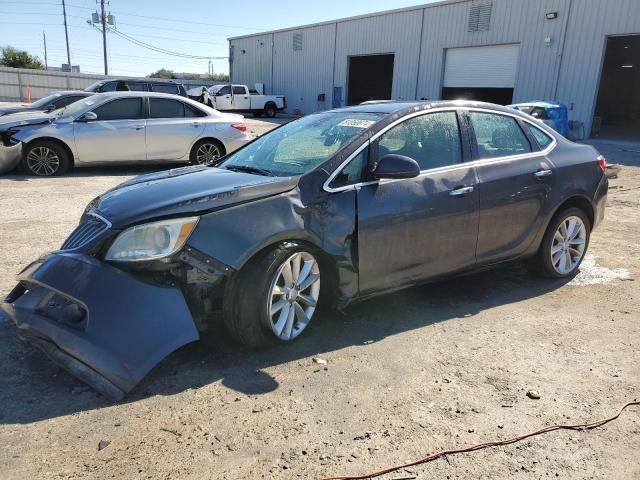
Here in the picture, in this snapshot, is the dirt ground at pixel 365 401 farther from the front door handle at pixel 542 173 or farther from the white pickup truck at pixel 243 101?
the white pickup truck at pixel 243 101

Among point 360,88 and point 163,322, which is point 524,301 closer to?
point 163,322

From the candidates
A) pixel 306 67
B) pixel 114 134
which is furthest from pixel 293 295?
pixel 306 67

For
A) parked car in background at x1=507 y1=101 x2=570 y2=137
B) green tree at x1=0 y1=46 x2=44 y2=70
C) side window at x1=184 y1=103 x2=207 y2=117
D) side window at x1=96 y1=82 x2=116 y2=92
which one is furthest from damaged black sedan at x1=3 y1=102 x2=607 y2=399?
green tree at x1=0 y1=46 x2=44 y2=70

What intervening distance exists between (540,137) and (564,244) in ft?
3.43

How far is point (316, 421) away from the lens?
111 inches

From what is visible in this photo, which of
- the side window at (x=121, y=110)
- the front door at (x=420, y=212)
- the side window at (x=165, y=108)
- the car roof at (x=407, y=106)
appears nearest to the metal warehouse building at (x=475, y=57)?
the side window at (x=165, y=108)

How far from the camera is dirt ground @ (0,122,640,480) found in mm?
2490

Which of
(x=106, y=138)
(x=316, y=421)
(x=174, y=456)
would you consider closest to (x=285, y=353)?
(x=316, y=421)

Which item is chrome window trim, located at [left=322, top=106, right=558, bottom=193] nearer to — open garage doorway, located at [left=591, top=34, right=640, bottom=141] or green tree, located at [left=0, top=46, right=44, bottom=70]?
open garage doorway, located at [left=591, top=34, right=640, bottom=141]

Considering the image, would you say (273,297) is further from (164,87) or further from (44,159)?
(164,87)

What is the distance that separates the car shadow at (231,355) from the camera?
2.92m

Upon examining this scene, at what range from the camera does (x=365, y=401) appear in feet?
9.90

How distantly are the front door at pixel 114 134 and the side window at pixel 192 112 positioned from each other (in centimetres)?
87

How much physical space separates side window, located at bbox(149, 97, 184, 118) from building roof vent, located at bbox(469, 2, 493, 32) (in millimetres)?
19701
